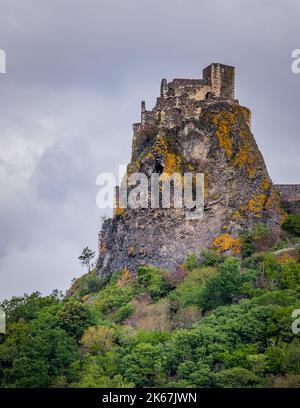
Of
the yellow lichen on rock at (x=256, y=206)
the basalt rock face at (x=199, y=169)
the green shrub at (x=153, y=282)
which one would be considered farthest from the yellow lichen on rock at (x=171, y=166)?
the green shrub at (x=153, y=282)

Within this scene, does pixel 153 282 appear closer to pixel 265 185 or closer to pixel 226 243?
pixel 226 243

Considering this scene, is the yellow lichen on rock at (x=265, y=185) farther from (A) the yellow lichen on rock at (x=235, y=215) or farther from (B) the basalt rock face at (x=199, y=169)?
(A) the yellow lichen on rock at (x=235, y=215)

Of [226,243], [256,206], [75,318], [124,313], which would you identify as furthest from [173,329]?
[256,206]

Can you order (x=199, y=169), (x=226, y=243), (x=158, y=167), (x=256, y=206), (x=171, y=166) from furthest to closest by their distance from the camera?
(x=199, y=169) < (x=158, y=167) < (x=171, y=166) < (x=256, y=206) < (x=226, y=243)

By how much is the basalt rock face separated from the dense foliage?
133cm

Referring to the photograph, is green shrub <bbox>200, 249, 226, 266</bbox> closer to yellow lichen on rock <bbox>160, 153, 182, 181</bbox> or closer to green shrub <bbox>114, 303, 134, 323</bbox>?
green shrub <bbox>114, 303, 134, 323</bbox>

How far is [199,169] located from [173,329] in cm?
1231

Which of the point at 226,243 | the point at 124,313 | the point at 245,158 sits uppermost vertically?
the point at 245,158

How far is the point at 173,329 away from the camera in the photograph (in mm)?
103375

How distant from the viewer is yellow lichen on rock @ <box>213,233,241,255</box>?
108562mm

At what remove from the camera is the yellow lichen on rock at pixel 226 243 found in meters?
109

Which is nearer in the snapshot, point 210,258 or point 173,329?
point 173,329

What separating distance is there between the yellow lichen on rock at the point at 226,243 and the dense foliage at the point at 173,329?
2.28ft
